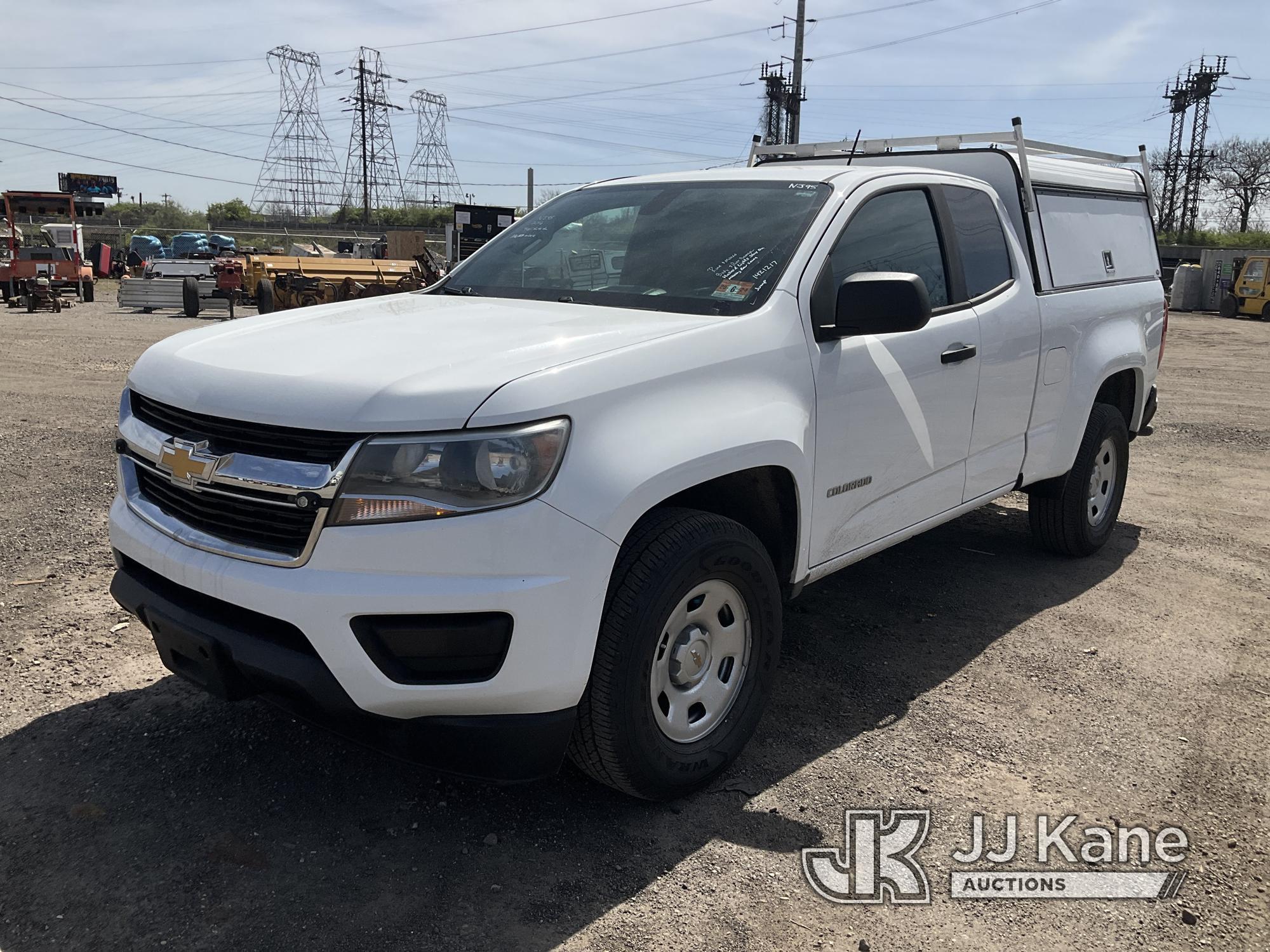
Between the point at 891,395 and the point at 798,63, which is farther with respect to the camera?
the point at 798,63

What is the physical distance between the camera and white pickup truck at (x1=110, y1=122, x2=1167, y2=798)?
2391mm

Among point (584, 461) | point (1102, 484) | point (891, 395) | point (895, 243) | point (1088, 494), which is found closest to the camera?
point (584, 461)

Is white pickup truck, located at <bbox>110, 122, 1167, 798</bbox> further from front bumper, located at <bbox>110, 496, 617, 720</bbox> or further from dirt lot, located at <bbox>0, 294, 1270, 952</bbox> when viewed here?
dirt lot, located at <bbox>0, 294, 1270, 952</bbox>

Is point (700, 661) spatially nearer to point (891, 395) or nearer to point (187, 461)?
point (891, 395)

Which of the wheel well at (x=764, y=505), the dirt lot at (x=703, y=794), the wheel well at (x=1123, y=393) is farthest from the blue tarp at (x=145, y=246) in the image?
the wheel well at (x=764, y=505)

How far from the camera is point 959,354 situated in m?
3.89

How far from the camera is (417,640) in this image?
2396mm

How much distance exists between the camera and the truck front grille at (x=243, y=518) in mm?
2459

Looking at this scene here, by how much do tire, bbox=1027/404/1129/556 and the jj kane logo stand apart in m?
2.52

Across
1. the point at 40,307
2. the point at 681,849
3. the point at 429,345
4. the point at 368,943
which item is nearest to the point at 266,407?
the point at 429,345

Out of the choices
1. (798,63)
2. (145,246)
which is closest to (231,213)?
(145,246)

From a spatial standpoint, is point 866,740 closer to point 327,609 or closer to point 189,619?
point 327,609

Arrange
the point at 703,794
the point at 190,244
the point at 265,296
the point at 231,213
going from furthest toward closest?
the point at 231,213, the point at 190,244, the point at 265,296, the point at 703,794

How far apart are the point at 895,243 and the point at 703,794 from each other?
7.08 feet
